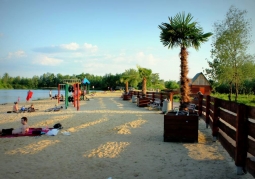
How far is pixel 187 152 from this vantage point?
21.7ft

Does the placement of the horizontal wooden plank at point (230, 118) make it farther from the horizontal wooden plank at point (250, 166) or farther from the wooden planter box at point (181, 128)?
the horizontal wooden plank at point (250, 166)

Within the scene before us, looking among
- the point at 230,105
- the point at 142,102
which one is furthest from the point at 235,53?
the point at 230,105

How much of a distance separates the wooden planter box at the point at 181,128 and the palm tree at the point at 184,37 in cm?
555

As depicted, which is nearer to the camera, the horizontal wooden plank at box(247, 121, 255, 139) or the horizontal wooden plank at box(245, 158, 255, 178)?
the horizontal wooden plank at box(245, 158, 255, 178)

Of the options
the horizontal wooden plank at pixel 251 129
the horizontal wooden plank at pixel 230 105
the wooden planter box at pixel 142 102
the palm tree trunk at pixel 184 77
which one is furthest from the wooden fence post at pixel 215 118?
the wooden planter box at pixel 142 102

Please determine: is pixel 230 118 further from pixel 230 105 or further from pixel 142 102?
pixel 142 102

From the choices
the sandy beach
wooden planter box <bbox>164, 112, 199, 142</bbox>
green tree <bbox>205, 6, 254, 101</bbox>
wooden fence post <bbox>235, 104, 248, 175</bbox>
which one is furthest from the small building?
wooden fence post <bbox>235, 104, 248, 175</bbox>

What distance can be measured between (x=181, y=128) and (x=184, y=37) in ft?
22.9

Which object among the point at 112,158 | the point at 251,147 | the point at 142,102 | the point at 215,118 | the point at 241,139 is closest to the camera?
the point at 251,147

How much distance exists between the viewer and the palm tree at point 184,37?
13336mm

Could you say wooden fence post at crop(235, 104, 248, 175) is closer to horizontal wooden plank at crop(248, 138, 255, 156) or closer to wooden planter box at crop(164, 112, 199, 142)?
horizontal wooden plank at crop(248, 138, 255, 156)

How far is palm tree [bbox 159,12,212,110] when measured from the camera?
13336 millimetres

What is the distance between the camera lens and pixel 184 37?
13445 mm

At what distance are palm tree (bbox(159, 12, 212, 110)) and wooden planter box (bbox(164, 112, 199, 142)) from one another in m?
5.55
